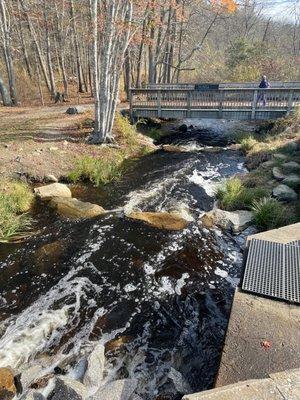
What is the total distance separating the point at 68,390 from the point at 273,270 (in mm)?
2747

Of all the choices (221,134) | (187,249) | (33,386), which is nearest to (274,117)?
(221,134)

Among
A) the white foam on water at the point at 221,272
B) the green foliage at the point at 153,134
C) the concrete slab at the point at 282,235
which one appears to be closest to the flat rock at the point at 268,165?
the concrete slab at the point at 282,235

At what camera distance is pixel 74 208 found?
25.4ft

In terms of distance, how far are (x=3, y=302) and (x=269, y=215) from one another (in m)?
5.00

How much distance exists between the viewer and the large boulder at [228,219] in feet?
23.2

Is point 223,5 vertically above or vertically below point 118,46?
above

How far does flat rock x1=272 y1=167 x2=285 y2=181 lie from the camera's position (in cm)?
871

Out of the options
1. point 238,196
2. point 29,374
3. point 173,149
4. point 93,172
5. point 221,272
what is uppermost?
point 93,172

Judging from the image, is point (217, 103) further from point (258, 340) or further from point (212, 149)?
point (258, 340)

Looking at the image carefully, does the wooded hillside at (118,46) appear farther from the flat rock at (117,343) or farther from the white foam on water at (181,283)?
the flat rock at (117,343)

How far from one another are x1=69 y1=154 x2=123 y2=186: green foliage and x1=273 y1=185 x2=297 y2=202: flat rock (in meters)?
4.47

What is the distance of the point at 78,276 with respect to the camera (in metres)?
5.50

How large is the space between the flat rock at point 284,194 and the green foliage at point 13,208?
17.9 ft

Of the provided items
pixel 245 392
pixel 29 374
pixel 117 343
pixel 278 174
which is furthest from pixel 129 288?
pixel 278 174
